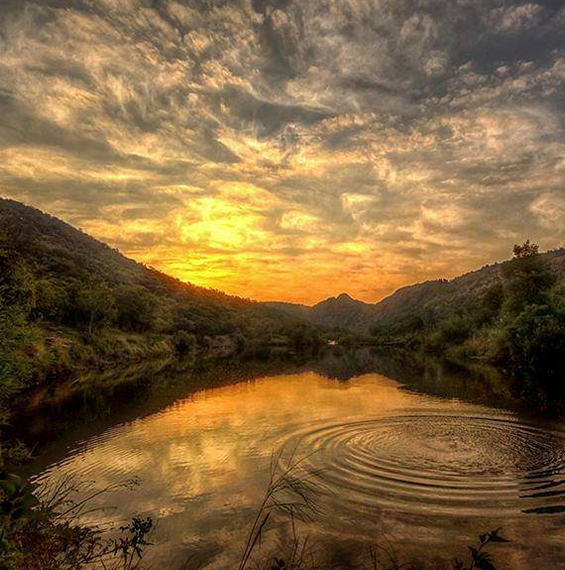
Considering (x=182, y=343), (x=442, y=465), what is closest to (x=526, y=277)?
(x=442, y=465)

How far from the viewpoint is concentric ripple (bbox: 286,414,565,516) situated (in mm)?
12469

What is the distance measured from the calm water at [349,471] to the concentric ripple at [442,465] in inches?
2.5

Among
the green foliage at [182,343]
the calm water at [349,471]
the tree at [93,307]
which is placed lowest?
the calm water at [349,471]

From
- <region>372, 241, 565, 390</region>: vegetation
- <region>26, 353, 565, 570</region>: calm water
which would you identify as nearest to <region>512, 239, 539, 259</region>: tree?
<region>372, 241, 565, 390</region>: vegetation

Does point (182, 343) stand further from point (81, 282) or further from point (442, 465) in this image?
point (442, 465)

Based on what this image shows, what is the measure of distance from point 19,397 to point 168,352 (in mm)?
59430

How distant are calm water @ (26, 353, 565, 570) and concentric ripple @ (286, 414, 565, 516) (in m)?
0.06

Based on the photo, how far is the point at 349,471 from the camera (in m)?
15.3

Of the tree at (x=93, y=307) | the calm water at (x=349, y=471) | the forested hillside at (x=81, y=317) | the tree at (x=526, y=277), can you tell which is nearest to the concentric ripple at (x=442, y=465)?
the calm water at (x=349, y=471)

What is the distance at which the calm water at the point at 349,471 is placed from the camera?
1052cm

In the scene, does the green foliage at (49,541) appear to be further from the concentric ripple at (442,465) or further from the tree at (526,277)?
the tree at (526,277)

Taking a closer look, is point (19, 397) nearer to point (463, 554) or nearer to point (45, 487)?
point (45, 487)

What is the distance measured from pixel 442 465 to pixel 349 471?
361 cm

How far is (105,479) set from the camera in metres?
15.7
